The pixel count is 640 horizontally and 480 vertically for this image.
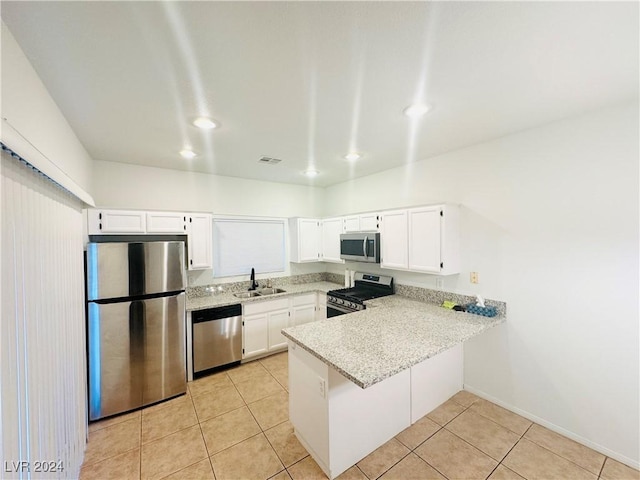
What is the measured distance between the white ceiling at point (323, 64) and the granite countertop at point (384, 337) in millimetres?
1765

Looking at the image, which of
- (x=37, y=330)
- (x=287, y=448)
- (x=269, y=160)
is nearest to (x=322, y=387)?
(x=287, y=448)

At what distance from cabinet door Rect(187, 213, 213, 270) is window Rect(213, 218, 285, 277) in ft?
1.57

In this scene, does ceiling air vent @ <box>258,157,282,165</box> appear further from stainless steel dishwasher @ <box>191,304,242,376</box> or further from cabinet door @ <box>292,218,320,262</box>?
stainless steel dishwasher @ <box>191,304,242,376</box>

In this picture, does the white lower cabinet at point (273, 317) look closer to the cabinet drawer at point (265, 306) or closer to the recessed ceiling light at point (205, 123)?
the cabinet drawer at point (265, 306)

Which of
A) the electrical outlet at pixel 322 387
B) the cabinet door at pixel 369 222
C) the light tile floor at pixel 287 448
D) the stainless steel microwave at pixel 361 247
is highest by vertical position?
the cabinet door at pixel 369 222

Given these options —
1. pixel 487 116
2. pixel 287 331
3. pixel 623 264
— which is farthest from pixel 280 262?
pixel 623 264

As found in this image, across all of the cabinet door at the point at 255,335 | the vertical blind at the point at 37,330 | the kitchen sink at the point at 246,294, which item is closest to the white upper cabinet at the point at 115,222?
the vertical blind at the point at 37,330

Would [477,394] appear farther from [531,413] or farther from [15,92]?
[15,92]

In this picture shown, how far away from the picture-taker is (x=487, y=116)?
2.13 metres

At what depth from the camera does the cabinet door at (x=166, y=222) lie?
3105 millimetres

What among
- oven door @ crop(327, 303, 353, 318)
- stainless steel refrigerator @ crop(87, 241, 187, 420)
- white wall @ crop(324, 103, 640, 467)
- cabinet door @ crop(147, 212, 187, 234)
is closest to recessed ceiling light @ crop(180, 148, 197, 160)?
cabinet door @ crop(147, 212, 187, 234)

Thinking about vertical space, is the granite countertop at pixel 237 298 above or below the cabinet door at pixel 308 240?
below

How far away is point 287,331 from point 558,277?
238cm

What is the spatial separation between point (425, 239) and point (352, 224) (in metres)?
1.21
